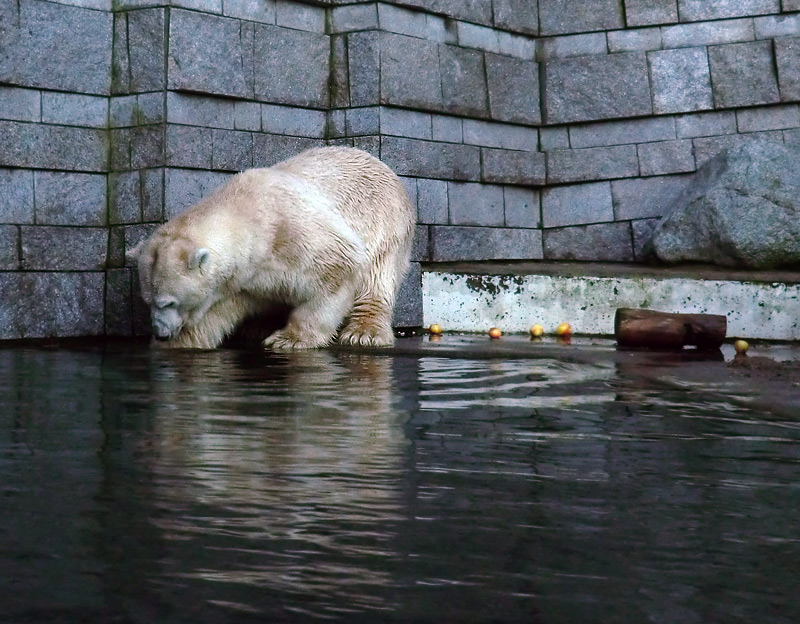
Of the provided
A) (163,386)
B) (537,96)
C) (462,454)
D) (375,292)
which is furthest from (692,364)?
(537,96)

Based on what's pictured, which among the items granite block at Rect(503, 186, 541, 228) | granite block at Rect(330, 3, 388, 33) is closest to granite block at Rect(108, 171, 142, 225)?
granite block at Rect(330, 3, 388, 33)

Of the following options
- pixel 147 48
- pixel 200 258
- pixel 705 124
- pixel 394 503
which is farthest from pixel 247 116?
pixel 394 503

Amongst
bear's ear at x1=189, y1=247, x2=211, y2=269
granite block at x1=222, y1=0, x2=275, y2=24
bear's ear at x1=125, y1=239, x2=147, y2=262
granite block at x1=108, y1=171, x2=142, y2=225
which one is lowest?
bear's ear at x1=189, y1=247, x2=211, y2=269

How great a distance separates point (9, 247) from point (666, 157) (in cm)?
519

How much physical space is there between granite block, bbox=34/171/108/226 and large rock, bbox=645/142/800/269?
4198 millimetres

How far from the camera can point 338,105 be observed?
28.2 ft

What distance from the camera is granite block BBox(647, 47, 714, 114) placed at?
Result: 31.7 ft

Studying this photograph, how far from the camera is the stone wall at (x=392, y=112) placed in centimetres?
767

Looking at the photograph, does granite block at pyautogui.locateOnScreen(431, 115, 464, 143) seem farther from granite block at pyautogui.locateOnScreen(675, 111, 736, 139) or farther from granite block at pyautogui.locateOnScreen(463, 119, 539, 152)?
granite block at pyautogui.locateOnScreen(675, 111, 736, 139)

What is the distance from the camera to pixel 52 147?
25.2 ft

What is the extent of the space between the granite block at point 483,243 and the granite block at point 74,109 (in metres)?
2.60

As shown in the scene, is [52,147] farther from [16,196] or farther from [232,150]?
[232,150]

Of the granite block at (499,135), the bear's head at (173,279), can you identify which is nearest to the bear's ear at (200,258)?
the bear's head at (173,279)

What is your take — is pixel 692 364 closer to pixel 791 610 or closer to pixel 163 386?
pixel 163 386
